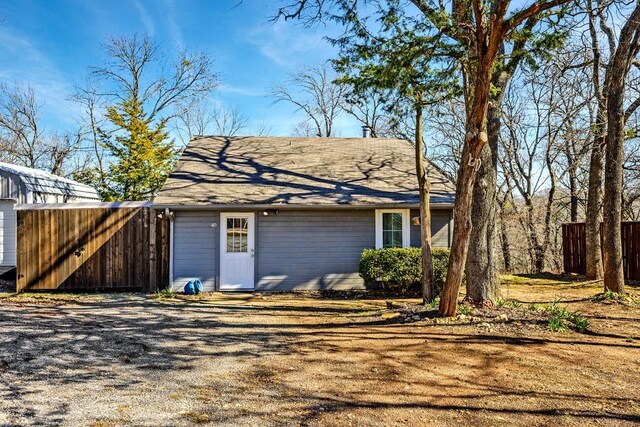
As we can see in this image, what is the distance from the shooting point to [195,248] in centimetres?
1046

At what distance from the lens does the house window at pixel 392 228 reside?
10766mm

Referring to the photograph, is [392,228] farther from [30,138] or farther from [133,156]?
[30,138]

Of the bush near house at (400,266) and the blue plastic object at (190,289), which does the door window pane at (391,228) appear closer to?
the bush near house at (400,266)

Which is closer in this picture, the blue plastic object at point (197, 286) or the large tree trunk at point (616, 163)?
the large tree trunk at point (616, 163)

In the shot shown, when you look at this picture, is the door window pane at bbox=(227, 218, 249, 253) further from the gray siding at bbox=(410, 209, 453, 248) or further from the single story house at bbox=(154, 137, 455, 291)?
the gray siding at bbox=(410, 209, 453, 248)

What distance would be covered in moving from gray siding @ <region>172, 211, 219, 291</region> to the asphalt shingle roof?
56 centimetres

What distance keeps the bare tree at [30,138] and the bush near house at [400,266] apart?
2200 centimetres

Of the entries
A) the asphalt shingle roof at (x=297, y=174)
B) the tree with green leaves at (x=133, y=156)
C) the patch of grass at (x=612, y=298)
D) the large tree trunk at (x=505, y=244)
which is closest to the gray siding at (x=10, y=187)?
the asphalt shingle roof at (x=297, y=174)

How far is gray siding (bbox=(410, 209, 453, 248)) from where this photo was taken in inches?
423

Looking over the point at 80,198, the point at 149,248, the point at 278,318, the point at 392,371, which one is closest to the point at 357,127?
the point at 80,198

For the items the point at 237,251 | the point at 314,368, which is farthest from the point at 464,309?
the point at 237,251

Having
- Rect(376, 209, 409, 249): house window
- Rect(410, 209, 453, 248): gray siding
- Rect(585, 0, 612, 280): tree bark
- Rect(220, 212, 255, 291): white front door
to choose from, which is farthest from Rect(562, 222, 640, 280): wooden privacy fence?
Rect(220, 212, 255, 291): white front door

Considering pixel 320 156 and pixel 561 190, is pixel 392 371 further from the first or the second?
pixel 561 190

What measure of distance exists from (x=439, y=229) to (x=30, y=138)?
24.6 metres
